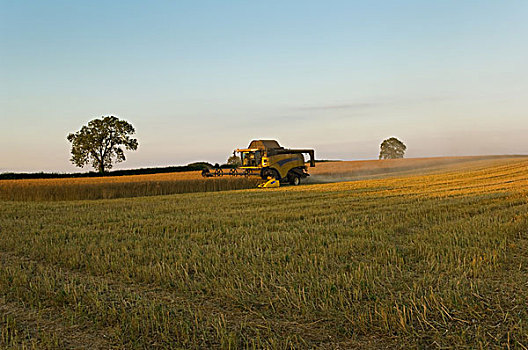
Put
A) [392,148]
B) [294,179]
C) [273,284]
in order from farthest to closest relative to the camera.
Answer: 1. [392,148]
2. [294,179]
3. [273,284]

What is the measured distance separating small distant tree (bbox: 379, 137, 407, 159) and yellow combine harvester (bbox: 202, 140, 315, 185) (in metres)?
47.4

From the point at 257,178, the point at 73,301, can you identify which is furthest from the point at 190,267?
the point at 257,178

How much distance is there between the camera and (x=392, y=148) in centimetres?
6956

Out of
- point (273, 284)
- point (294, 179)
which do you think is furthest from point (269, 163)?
point (273, 284)

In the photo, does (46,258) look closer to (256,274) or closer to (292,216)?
(256,274)

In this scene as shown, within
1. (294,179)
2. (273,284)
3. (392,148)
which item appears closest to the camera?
(273,284)

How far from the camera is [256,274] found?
5383mm

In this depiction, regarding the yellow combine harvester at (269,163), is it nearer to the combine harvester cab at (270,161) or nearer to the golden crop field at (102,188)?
the combine harvester cab at (270,161)

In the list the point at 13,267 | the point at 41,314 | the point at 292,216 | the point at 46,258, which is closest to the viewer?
the point at 41,314

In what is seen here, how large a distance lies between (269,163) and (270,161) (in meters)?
0.13

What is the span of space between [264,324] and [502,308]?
92.8 inches

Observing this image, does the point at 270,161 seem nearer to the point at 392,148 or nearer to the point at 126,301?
the point at 126,301

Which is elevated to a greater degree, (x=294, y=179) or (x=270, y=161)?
(x=270, y=161)

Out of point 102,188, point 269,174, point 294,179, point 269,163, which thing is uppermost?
point 269,163
